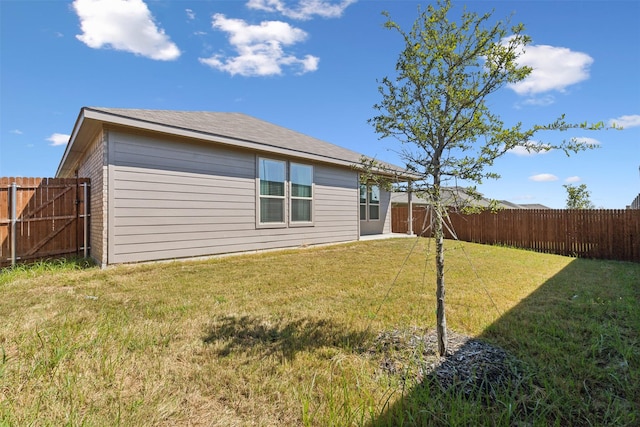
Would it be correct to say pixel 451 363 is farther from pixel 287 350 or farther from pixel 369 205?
pixel 369 205

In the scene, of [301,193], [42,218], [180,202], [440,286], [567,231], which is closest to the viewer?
[440,286]

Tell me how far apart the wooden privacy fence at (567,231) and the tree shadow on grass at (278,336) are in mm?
5328

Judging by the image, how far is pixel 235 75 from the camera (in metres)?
10.3

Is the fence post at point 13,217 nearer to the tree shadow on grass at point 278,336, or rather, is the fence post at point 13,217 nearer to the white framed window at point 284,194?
the white framed window at point 284,194

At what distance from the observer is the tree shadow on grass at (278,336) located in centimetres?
262

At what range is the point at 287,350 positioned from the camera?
2592 mm

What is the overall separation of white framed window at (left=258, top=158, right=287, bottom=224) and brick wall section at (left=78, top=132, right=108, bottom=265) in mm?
3638

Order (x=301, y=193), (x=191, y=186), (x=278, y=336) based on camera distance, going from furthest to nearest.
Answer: (x=301, y=193) < (x=191, y=186) < (x=278, y=336)

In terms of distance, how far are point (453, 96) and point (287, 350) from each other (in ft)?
8.67

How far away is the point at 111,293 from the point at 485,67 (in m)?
5.52

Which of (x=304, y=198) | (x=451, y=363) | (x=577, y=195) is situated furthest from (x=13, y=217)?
(x=577, y=195)

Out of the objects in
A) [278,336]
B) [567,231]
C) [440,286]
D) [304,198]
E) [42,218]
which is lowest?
[278,336]

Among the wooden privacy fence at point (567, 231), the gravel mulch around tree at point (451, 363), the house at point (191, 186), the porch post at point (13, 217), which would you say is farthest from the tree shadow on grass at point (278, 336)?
the porch post at point (13, 217)

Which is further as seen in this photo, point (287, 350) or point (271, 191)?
point (271, 191)
